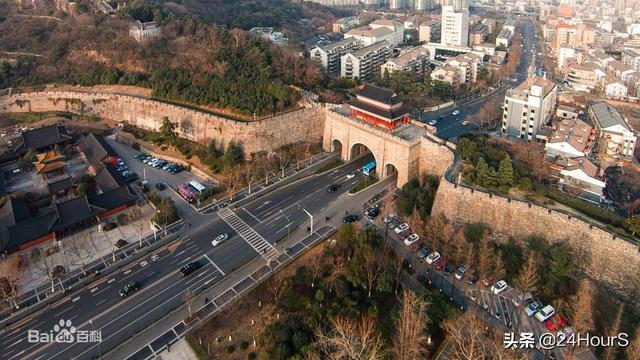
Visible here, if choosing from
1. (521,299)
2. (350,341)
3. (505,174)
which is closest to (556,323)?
(521,299)

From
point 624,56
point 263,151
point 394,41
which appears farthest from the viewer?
point 394,41

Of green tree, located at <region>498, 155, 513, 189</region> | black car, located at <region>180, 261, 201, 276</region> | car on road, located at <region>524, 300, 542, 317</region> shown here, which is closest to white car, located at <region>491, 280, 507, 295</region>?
car on road, located at <region>524, 300, 542, 317</region>

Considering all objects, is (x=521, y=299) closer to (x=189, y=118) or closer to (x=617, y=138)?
(x=617, y=138)

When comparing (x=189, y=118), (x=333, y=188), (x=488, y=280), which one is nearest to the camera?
(x=488, y=280)

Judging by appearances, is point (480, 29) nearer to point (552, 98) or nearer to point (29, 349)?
point (552, 98)

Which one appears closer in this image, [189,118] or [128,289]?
[128,289]

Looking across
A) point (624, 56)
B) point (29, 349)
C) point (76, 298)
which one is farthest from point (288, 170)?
point (624, 56)

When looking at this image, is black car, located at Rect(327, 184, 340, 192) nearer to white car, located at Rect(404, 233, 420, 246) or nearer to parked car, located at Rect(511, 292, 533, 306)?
white car, located at Rect(404, 233, 420, 246)
